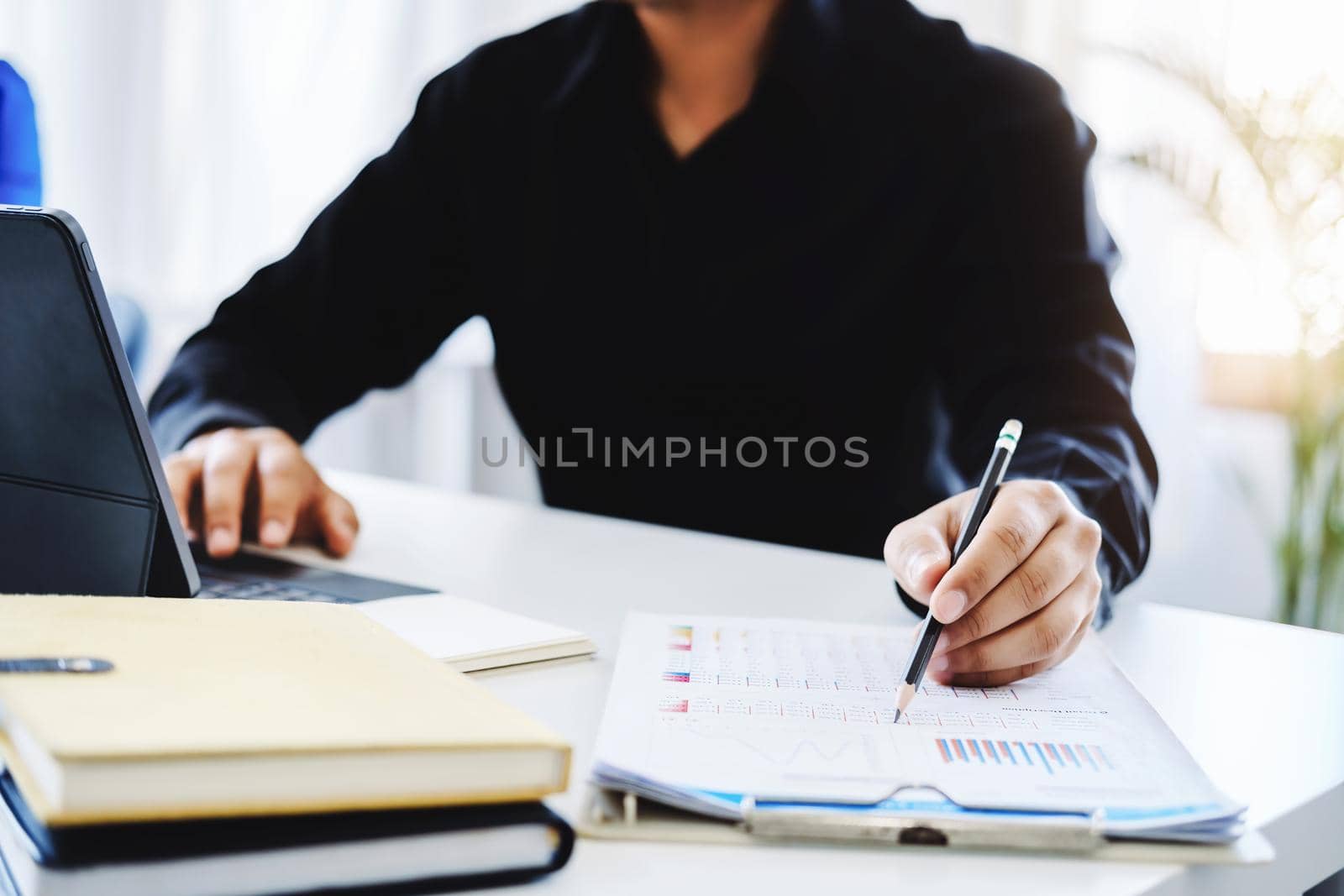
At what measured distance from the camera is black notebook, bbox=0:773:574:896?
13.3 inches

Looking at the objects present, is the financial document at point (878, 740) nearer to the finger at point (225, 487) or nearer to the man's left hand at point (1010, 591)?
the man's left hand at point (1010, 591)

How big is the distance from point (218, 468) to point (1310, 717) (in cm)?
75

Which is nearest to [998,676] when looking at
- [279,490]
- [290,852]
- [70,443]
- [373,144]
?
[290,852]

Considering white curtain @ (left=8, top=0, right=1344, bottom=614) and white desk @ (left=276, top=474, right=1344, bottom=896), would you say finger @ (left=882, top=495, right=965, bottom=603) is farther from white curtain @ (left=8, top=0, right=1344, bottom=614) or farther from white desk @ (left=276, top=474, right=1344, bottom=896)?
→ white curtain @ (left=8, top=0, right=1344, bottom=614)

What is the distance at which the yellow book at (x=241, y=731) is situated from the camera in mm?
326

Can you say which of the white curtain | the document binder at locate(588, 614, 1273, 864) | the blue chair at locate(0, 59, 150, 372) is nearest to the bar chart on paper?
the document binder at locate(588, 614, 1273, 864)

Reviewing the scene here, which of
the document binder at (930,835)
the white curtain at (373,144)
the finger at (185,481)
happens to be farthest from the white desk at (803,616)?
the white curtain at (373,144)

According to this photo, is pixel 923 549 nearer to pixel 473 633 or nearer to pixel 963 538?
pixel 963 538

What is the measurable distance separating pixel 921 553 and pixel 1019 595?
6 cm

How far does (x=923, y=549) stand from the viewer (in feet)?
2.03

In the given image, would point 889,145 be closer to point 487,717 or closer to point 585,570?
point 585,570

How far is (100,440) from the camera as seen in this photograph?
0.59 meters

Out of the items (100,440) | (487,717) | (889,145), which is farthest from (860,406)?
(487,717)

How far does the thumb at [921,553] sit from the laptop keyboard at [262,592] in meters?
0.33
